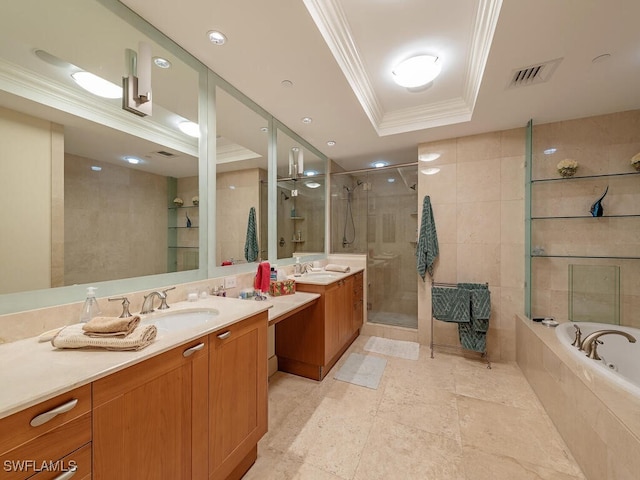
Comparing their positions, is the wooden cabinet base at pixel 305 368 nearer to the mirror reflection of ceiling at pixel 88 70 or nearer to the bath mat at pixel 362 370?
the bath mat at pixel 362 370

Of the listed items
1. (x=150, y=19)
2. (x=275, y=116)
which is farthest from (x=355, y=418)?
(x=150, y=19)

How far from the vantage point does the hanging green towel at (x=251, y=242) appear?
215 centimetres

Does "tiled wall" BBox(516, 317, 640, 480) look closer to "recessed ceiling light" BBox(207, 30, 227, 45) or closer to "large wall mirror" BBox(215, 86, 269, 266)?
"large wall mirror" BBox(215, 86, 269, 266)

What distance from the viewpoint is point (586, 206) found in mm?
2430

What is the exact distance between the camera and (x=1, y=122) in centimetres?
94

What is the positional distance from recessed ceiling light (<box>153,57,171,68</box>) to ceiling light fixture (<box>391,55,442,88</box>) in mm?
1637

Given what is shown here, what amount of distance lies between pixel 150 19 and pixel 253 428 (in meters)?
2.27

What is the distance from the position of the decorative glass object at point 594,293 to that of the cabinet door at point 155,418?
131 inches

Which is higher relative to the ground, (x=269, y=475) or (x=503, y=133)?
(x=503, y=133)

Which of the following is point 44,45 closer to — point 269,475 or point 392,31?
point 392,31

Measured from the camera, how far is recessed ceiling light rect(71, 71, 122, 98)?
1.16m

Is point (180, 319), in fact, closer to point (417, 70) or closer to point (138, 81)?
point (138, 81)

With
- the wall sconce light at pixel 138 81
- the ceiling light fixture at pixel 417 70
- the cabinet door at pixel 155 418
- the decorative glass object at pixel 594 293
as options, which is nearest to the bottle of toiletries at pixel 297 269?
the cabinet door at pixel 155 418

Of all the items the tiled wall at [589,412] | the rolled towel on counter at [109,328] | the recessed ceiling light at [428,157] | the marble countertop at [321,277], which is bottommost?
the tiled wall at [589,412]
